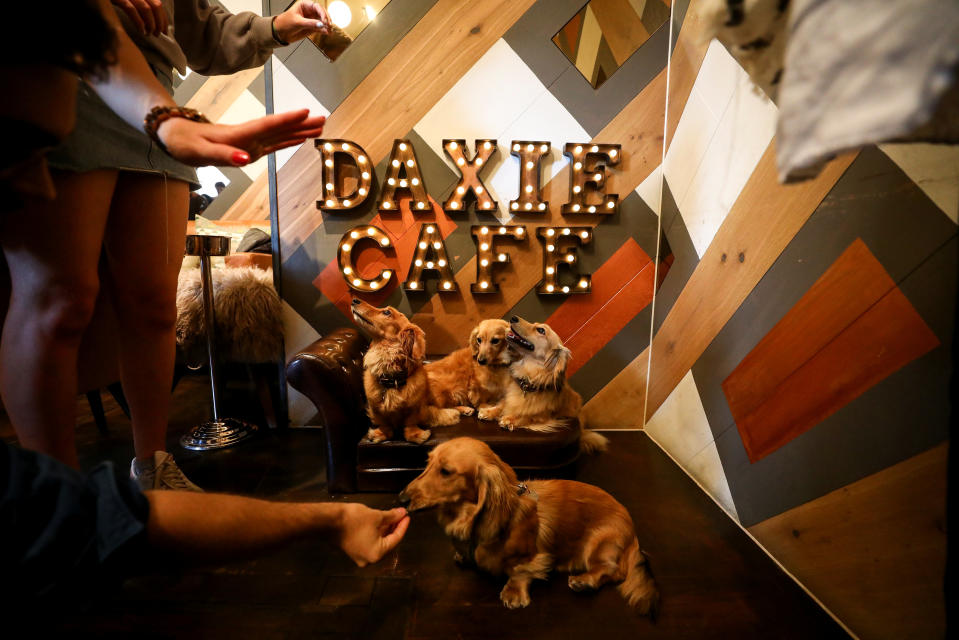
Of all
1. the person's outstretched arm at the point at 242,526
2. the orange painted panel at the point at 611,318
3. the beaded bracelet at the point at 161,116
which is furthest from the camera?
the orange painted panel at the point at 611,318

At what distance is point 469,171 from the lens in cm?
247

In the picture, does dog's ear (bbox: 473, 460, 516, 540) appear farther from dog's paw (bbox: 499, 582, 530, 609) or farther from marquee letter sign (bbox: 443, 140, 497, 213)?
marquee letter sign (bbox: 443, 140, 497, 213)

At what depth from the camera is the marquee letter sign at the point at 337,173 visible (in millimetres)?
2434

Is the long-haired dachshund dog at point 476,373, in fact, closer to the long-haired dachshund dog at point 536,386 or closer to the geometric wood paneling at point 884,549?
the long-haired dachshund dog at point 536,386

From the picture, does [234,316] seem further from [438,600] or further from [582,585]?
[582,585]

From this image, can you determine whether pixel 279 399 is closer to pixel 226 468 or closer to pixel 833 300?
pixel 226 468

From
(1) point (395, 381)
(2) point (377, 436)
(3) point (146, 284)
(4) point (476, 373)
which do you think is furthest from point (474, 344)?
(3) point (146, 284)

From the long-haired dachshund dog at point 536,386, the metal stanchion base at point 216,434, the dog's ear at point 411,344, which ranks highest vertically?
the dog's ear at point 411,344

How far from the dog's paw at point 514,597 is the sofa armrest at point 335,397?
3.03 ft

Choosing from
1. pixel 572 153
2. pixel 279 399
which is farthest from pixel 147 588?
pixel 572 153

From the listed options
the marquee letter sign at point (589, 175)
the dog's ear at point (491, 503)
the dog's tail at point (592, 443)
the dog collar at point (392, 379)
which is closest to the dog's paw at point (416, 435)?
the dog collar at point (392, 379)

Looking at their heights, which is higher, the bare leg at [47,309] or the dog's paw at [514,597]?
the bare leg at [47,309]

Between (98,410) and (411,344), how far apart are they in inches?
80.1

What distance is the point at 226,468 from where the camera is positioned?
207cm
